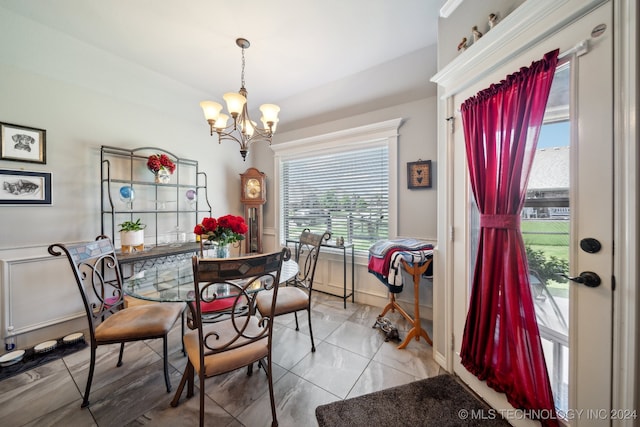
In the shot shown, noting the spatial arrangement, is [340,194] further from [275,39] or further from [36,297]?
[36,297]

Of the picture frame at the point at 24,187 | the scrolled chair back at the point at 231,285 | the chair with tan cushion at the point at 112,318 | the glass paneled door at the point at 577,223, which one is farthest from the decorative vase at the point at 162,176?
the glass paneled door at the point at 577,223

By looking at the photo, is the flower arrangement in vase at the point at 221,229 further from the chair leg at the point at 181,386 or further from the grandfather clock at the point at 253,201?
the grandfather clock at the point at 253,201

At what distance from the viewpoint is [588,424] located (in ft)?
3.14

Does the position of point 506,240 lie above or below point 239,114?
below

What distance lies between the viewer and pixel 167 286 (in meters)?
1.58

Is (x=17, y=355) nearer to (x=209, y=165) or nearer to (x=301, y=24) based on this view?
(x=209, y=165)

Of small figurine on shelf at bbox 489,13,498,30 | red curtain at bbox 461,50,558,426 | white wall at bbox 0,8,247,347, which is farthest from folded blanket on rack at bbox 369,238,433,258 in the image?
white wall at bbox 0,8,247,347

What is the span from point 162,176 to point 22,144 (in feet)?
3.64

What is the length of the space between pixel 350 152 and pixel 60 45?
3.36m

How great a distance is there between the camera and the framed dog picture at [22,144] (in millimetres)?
1994

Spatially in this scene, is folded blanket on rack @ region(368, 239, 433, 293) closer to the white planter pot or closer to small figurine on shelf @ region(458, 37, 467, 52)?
small figurine on shelf @ region(458, 37, 467, 52)

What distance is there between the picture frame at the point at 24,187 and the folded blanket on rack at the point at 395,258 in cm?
337

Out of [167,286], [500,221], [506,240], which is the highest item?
[500,221]

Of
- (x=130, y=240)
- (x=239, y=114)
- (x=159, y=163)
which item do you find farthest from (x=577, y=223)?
(x=159, y=163)
